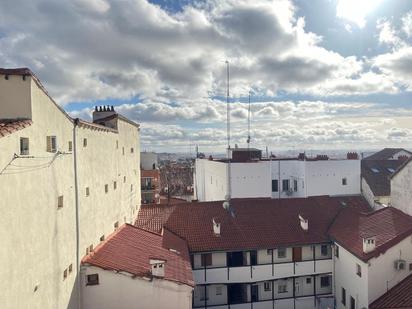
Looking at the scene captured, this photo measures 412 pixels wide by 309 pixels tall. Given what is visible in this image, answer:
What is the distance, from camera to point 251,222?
29.4 meters

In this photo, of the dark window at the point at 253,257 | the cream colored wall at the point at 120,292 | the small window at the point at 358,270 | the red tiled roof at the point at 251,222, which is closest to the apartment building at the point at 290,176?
the red tiled roof at the point at 251,222

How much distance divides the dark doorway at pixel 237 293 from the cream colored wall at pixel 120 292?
1005 cm

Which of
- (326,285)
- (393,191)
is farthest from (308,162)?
(326,285)

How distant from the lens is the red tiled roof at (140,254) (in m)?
18.9

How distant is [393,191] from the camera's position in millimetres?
29844

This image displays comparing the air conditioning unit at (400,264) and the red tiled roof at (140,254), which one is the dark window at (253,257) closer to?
the red tiled roof at (140,254)

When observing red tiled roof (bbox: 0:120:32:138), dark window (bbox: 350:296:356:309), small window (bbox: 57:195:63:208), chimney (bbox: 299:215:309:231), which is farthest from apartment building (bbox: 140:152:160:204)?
red tiled roof (bbox: 0:120:32:138)

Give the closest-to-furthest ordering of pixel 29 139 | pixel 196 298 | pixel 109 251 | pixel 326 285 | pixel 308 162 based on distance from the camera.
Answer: pixel 29 139, pixel 109 251, pixel 196 298, pixel 326 285, pixel 308 162

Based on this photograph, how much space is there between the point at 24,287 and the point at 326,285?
23435mm

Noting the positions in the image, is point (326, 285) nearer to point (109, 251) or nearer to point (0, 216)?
point (109, 251)

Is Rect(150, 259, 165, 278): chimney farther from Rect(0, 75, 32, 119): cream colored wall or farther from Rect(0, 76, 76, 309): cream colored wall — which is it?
Rect(0, 75, 32, 119): cream colored wall

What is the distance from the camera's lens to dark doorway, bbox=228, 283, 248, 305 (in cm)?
2738

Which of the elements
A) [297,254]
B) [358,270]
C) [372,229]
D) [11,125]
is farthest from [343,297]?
[11,125]

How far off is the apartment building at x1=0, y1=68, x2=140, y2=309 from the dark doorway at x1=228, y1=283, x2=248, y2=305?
11.0 m
